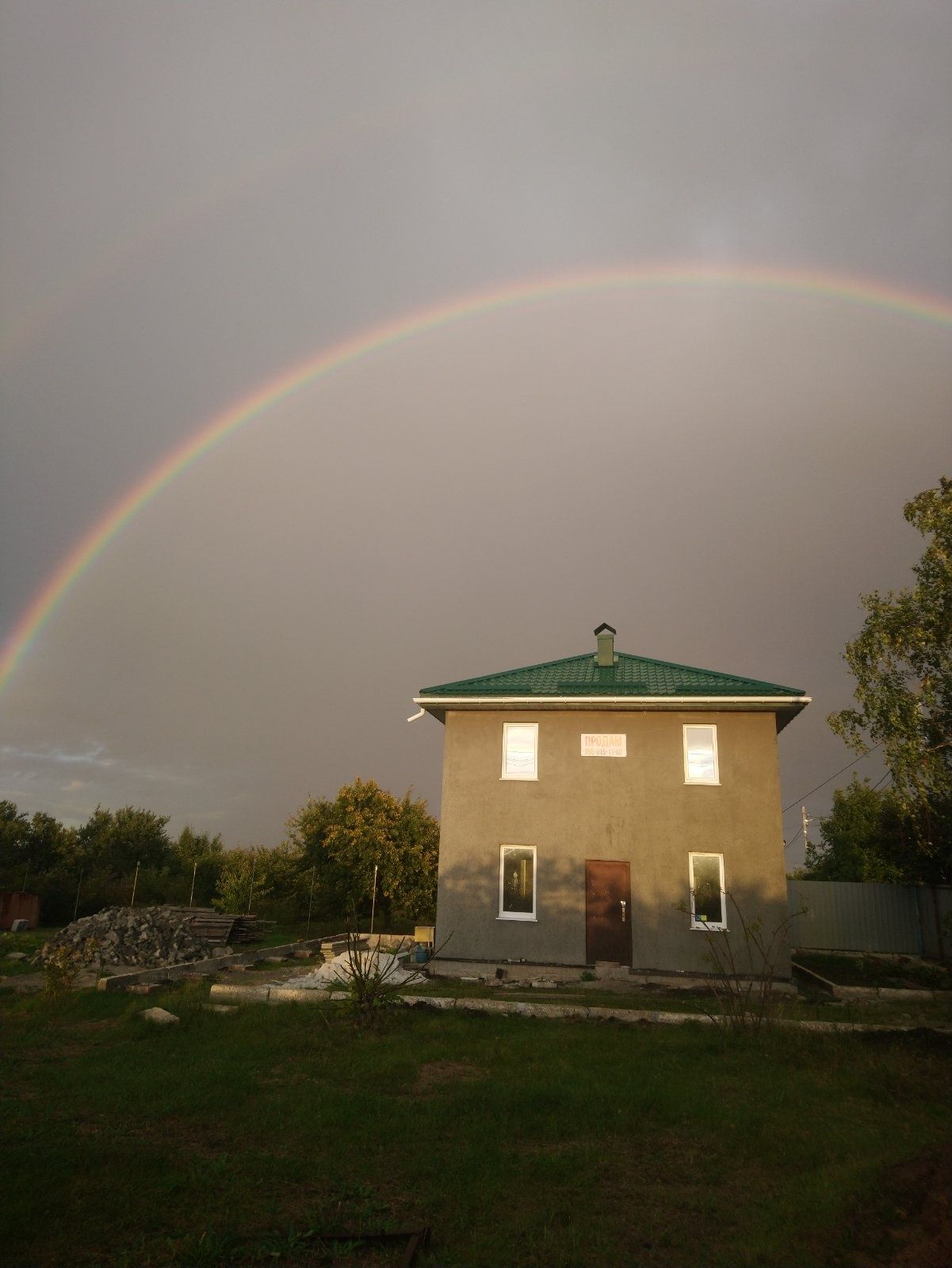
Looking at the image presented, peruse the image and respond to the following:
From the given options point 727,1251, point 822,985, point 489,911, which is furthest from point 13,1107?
point 822,985

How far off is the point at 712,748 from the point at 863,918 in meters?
11.2

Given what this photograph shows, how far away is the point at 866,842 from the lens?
28.8 metres

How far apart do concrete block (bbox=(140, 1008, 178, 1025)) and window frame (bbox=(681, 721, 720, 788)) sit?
11.4 meters

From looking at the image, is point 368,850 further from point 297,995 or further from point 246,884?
point 297,995

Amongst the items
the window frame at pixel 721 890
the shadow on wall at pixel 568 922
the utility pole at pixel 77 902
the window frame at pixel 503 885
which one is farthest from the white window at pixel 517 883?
the utility pole at pixel 77 902

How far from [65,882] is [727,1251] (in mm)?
33325

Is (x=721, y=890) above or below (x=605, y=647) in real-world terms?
below

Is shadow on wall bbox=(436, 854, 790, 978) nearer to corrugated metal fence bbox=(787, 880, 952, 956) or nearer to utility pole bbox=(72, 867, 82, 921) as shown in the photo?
corrugated metal fence bbox=(787, 880, 952, 956)

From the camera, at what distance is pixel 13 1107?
7234mm

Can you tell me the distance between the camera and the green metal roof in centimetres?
1816

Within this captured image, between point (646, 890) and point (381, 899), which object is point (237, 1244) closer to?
point (646, 890)

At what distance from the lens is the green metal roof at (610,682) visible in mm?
18156

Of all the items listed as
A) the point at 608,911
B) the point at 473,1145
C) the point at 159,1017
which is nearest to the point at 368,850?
the point at 608,911

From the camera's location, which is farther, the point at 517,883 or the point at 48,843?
the point at 48,843
